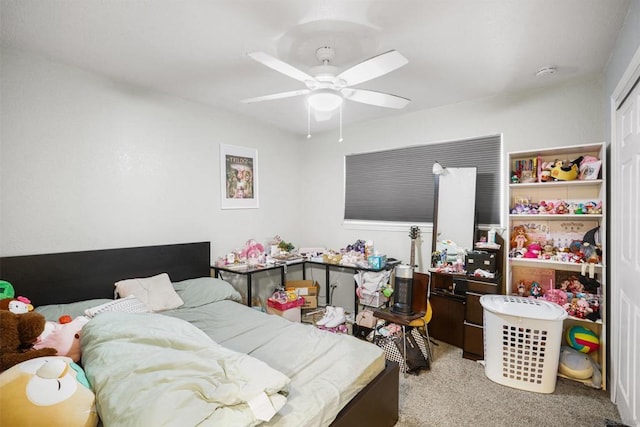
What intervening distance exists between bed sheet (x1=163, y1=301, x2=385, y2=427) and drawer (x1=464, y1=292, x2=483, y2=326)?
4.24 feet

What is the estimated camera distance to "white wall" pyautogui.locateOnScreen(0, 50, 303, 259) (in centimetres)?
219

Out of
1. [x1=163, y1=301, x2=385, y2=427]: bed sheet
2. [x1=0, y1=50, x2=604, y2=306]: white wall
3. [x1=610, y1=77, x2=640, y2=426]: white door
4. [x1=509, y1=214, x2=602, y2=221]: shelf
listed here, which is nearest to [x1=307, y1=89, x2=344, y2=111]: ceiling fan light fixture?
[x1=163, y1=301, x2=385, y2=427]: bed sheet

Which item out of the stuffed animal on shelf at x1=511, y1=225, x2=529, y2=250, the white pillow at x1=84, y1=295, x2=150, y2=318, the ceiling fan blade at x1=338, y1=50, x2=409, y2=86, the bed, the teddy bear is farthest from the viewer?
the stuffed animal on shelf at x1=511, y1=225, x2=529, y2=250

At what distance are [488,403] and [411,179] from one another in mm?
2348

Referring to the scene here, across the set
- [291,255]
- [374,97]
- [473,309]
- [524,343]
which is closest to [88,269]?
[291,255]

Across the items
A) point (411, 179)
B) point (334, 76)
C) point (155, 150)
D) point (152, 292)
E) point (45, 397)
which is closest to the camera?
point (45, 397)

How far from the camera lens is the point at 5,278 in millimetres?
2098

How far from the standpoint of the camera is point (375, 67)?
1.74 metres

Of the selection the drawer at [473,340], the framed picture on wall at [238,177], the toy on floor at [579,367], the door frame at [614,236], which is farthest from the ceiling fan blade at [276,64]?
the toy on floor at [579,367]

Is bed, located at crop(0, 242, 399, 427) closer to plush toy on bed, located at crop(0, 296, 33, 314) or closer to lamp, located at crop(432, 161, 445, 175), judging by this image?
plush toy on bed, located at crop(0, 296, 33, 314)

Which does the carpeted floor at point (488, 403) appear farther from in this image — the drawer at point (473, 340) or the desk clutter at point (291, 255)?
the desk clutter at point (291, 255)

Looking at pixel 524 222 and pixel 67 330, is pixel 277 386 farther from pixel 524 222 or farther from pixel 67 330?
pixel 524 222

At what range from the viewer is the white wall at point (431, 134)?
2658 mm

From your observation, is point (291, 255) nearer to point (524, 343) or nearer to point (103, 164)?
point (103, 164)
